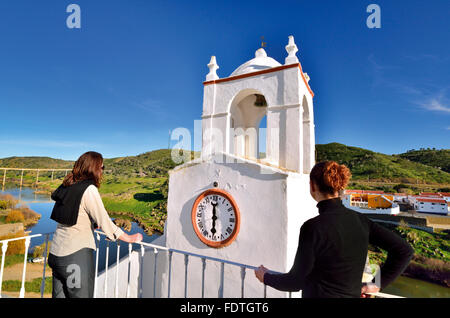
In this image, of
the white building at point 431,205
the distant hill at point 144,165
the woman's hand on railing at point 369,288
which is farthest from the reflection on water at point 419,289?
the distant hill at point 144,165

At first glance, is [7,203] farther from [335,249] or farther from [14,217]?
[335,249]

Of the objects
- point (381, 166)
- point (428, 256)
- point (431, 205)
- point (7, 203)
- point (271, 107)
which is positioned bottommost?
point (428, 256)

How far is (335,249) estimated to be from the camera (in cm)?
115

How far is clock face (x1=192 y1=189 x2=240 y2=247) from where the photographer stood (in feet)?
12.2

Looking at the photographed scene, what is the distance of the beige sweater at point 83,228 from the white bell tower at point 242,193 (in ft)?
Answer: 4.91

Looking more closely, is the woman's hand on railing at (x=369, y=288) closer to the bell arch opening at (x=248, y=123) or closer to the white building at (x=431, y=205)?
the bell arch opening at (x=248, y=123)

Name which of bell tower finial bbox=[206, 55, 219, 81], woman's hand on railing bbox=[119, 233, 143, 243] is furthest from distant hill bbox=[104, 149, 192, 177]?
woman's hand on railing bbox=[119, 233, 143, 243]

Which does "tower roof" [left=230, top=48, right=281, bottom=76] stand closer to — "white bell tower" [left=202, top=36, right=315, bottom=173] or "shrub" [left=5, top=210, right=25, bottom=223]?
"white bell tower" [left=202, top=36, right=315, bottom=173]

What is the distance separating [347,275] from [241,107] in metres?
6.33

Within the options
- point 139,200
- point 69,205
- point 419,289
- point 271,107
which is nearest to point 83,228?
point 69,205

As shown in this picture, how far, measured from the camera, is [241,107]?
702cm

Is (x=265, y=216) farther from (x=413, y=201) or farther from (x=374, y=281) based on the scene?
(x=413, y=201)

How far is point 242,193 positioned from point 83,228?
8.09 feet
